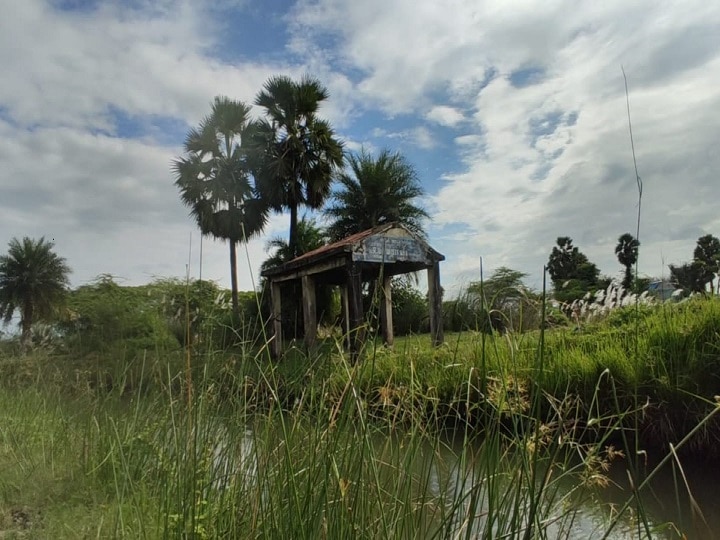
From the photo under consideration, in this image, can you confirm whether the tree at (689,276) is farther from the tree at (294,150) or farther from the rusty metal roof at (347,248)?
the tree at (294,150)

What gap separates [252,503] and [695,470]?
377cm

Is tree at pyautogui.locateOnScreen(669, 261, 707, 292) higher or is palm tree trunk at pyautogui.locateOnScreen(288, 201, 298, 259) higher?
palm tree trunk at pyautogui.locateOnScreen(288, 201, 298, 259)

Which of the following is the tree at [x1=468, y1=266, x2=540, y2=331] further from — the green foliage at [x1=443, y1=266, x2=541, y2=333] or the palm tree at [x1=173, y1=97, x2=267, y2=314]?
the palm tree at [x1=173, y1=97, x2=267, y2=314]

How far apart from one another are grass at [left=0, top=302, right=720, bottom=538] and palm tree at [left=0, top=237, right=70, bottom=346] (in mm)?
20294

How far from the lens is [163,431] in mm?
2527

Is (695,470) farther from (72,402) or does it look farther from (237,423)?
(72,402)

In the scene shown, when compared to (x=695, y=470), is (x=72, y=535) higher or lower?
higher

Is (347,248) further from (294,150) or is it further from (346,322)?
(294,150)

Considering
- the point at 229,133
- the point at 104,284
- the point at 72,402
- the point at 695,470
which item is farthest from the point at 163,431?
the point at 229,133

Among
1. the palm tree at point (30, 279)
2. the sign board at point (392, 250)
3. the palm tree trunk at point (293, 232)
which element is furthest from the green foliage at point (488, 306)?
the palm tree at point (30, 279)

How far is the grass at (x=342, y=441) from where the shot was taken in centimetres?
140

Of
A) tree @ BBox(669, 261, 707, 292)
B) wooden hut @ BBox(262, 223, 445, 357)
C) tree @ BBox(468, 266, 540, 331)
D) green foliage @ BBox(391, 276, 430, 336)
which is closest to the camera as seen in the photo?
tree @ BBox(468, 266, 540, 331)

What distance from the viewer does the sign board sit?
10.6m

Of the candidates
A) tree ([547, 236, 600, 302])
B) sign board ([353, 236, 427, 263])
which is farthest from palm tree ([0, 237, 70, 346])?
tree ([547, 236, 600, 302])
